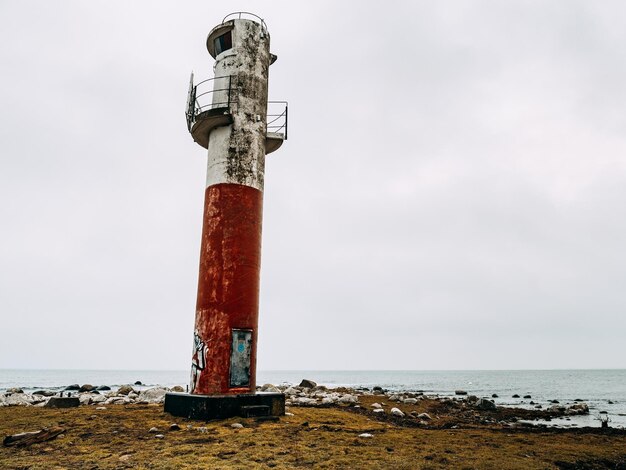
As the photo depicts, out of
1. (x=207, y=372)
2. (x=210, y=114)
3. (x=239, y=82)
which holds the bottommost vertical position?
(x=207, y=372)

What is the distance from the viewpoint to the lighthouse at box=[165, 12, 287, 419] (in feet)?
43.6

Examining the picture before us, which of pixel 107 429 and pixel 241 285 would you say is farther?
pixel 241 285

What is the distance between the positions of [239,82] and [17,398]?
47.5 ft

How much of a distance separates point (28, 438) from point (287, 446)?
5216 mm

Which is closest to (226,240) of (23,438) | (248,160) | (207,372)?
(248,160)

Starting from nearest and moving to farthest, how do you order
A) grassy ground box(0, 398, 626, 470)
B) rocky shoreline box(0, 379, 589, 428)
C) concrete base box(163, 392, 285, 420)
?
1. grassy ground box(0, 398, 626, 470)
2. concrete base box(163, 392, 285, 420)
3. rocky shoreline box(0, 379, 589, 428)

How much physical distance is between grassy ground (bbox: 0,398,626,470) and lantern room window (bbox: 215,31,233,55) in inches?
454

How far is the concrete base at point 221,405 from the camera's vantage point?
1235cm

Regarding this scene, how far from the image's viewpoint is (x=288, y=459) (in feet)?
27.6

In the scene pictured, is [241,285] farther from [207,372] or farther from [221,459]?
[221,459]

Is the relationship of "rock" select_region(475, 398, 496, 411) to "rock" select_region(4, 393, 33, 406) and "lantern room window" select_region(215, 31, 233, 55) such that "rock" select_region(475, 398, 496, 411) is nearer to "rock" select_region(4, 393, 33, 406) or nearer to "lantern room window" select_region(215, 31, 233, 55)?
"rock" select_region(4, 393, 33, 406)

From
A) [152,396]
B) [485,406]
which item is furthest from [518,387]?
[152,396]

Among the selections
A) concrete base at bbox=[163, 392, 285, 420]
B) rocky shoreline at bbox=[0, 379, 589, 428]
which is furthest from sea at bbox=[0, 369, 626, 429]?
concrete base at bbox=[163, 392, 285, 420]

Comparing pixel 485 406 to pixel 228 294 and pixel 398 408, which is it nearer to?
pixel 398 408
